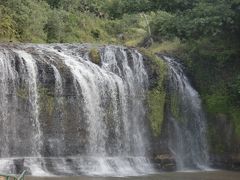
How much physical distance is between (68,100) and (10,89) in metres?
2.04

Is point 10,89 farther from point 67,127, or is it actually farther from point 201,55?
point 201,55

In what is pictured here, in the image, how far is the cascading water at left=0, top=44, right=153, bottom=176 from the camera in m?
18.0

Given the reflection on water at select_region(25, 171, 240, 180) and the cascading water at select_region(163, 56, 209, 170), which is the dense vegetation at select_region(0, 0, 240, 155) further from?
the reflection on water at select_region(25, 171, 240, 180)

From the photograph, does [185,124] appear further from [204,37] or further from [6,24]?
[6,24]

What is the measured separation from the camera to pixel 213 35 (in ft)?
72.4

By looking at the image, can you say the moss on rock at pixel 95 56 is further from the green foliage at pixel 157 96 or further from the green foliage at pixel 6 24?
the green foliage at pixel 6 24

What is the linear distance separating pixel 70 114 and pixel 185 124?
4.93m

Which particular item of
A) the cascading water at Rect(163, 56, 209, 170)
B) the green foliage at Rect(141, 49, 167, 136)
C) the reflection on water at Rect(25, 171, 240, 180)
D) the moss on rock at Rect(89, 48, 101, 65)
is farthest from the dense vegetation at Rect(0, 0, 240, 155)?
the reflection on water at Rect(25, 171, 240, 180)

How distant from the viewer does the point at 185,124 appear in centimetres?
2170

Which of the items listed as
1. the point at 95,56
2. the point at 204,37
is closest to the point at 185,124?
the point at 204,37

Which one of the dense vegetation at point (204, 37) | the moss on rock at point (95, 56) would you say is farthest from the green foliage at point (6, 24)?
the moss on rock at point (95, 56)

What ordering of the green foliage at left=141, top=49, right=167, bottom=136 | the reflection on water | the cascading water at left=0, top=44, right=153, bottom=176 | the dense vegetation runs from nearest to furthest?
1. the reflection on water
2. the cascading water at left=0, top=44, right=153, bottom=176
3. the green foliage at left=141, top=49, right=167, bottom=136
4. the dense vegetation

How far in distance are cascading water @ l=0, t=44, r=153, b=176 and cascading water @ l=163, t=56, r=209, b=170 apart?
1263 mm

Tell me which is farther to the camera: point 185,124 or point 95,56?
point 185,124
